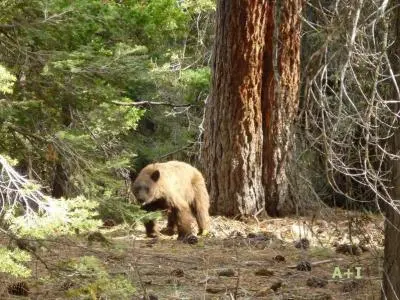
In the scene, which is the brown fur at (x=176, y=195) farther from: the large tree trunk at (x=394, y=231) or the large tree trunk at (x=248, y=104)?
the large tree trunk at (x=394, y=231)

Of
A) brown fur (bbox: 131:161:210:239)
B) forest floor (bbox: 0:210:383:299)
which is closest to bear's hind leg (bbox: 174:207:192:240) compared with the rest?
brown fur (bbox: 131:161:210:239)

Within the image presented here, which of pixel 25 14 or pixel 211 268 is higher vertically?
pixel 25 14

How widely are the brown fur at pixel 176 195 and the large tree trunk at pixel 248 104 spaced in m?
0.70

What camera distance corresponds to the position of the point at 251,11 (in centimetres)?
1261

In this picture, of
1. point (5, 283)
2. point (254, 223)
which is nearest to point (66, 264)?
point (5, 283)

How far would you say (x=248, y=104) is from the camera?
12727 mm

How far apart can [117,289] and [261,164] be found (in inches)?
283

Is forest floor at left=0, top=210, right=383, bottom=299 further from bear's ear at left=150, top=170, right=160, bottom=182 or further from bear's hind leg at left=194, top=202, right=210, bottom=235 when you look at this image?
bear's ear at left=150, top=170, right=160, bottom=182

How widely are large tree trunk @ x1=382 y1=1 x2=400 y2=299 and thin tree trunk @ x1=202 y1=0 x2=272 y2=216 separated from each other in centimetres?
667

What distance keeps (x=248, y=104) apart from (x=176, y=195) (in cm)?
196

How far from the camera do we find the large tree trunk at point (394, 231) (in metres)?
5.86

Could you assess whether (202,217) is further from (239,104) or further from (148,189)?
(239,104)

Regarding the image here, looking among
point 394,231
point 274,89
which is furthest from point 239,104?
point 394,231

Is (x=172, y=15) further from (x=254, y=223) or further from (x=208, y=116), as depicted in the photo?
(x=254, y=223)
